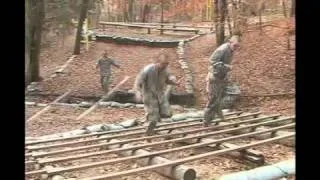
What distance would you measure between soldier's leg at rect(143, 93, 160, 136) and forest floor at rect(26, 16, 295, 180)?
0.20 ft

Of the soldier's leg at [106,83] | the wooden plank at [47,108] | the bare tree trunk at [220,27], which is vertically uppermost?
the bare tree trunk at [220,27]

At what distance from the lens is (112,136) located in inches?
148

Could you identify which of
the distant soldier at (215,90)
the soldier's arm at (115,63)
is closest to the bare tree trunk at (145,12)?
the soldier's arm at (115,63)

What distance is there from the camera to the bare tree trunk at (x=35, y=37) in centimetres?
369

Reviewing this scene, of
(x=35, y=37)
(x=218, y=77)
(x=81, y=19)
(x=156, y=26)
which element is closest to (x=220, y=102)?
(x=218, y=77)

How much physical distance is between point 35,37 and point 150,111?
0.97 metres

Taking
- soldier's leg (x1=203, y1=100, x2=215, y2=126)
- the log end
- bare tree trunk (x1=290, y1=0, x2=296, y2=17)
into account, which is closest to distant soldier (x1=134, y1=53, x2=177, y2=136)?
soldier's leg (x1=203, y1=100, x2=215, y2=126)

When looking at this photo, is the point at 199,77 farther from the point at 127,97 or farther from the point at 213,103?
the point at 127,97

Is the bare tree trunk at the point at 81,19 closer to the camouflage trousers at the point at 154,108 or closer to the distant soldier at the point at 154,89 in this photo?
the distant soldier at the point at 154,89

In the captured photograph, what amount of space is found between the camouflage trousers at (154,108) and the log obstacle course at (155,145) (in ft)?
0.15
